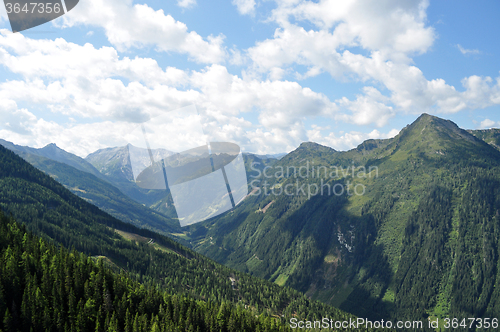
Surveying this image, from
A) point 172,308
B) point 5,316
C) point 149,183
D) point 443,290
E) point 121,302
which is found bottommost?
point 443,290

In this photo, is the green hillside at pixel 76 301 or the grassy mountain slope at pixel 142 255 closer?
the green hillside at pixel 76 301

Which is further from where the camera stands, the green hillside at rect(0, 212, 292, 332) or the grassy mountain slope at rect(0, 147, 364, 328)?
the grassy mountain slope at rect(0, 147, 364, 328)

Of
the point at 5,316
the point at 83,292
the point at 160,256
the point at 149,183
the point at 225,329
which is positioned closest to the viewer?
the point at 149,183

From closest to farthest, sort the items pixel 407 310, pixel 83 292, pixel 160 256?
pixel 83 292 < pixel 160 256 < pixel 407 310

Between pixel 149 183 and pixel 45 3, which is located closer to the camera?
pixel 45 3

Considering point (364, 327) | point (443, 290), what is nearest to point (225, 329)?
point (364, 327)

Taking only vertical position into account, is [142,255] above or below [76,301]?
below

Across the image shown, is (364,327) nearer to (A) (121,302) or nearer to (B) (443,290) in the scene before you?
(B) (443,290)

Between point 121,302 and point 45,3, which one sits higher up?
point 45,3
